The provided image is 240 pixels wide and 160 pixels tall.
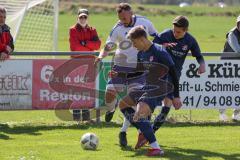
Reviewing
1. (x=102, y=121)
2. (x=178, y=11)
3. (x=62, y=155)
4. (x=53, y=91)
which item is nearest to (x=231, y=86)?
(x=102, y=121)

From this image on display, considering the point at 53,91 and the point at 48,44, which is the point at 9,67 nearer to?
the point at 53,91

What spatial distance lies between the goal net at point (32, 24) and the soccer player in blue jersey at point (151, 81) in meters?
9.74

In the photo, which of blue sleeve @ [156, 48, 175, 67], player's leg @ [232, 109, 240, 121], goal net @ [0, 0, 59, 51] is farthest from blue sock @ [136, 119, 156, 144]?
goal net @ [0, 0, 59, 51]

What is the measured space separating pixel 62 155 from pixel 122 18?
8.11ft

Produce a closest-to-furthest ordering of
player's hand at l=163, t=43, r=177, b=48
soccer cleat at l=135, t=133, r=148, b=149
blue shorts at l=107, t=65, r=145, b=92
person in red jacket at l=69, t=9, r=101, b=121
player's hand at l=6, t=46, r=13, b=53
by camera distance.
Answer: soccer cleat at l=135, t=133, r=148, b=149, player's hand at l=163, t=43, r=177, b=48, blue shorts at l=107, t=65, r=145, b=92, player's hand at l=6, t=46, r=13, b=53, person in red jacket at l=69, t=9, r=101, b=121

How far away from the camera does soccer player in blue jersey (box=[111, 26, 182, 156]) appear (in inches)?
401

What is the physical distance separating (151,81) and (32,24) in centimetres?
1190

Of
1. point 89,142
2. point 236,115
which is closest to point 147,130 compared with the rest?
point 89,142

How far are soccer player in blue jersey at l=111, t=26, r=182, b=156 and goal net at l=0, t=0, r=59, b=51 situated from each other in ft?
31.9

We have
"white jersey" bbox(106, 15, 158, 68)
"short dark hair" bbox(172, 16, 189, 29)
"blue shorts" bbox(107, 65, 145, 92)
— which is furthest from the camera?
"white jersey" bbox(106, 15, 158, 68)

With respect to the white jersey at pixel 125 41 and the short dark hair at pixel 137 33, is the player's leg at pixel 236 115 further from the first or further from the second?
the short dark hair at pixel 137 33

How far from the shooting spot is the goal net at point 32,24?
792 inches

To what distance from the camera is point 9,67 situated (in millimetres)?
13578

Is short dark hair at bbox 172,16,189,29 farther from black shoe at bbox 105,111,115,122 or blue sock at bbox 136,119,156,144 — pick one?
black shoe at bbox 105,111,115,122
